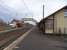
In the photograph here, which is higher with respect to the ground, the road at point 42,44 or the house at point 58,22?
the house at point 58,22

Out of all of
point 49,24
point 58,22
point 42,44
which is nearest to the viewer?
point 42,44

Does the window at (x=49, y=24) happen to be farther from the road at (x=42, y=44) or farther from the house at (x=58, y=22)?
the road at (x=42, y=44)

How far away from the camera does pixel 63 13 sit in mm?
39000

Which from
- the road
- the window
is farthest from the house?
the road

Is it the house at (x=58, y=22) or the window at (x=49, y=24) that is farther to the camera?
the window at (x=49, y=24)

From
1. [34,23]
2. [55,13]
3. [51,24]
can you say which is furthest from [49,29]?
[34,23]

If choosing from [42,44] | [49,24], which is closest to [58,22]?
[49,24]

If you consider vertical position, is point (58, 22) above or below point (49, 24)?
above

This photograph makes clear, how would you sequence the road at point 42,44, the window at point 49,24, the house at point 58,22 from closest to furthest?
1. the road at point 42,44
2. the house at point 58,22
3. the window at point 49,24

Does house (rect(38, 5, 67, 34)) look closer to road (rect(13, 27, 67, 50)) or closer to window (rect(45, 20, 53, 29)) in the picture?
window (rect(45, 20, 53, 29))

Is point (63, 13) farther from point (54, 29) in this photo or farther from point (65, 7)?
point (54, 29)

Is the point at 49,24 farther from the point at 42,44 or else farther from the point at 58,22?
the point at 42,44

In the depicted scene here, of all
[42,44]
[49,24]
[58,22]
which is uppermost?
[58,22]

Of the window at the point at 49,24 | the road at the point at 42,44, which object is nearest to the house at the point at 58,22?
the window at the point at 49,24
